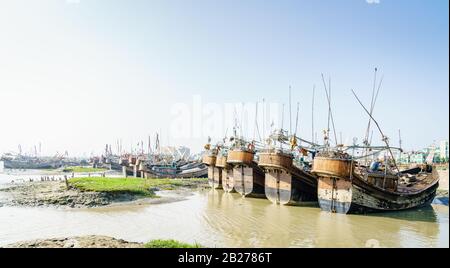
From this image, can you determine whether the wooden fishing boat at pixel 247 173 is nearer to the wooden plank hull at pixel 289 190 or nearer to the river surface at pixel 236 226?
the wooden plank hull at pixel 289 190

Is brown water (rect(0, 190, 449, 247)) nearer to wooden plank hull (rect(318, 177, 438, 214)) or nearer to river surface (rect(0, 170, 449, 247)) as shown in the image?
river surface (rect(0, 170, 449, 247))

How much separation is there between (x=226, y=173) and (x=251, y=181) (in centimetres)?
556

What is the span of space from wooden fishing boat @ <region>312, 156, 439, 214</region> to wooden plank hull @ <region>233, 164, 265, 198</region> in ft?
27.6

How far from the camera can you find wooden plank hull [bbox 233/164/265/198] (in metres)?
28.2

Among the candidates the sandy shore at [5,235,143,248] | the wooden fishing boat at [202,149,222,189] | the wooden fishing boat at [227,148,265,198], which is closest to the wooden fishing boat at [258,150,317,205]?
the wooden fishing boat at [227,148,265,198]

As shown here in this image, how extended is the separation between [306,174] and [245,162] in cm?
595

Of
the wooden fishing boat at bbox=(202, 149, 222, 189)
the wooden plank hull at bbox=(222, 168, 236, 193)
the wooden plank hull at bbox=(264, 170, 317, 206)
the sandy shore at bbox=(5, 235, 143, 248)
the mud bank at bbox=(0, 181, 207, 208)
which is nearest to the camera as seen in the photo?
the sandy shore at bbox=(5, 235, 143, 248)

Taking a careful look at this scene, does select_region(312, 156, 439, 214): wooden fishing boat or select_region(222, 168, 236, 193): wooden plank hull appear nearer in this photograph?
select_region(312, 156, 439, 214): wooden fishing boat

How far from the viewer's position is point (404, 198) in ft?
70.1

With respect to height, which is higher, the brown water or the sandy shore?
the sandy shore

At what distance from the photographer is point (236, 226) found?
16.4m

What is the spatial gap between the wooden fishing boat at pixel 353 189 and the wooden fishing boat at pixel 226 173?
13119mm
